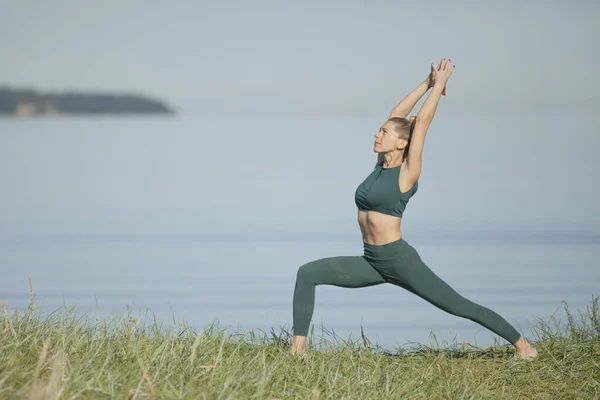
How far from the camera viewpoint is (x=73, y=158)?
3991 centimetres

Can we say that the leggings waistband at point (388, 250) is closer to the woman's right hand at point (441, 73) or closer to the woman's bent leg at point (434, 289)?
the woman's bent leg at point (434, 289)

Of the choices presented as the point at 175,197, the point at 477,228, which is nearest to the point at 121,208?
the point at 175,197

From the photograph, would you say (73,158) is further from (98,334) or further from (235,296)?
(98,334)

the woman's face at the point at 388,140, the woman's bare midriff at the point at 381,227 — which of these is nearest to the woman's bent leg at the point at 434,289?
the woman's bare midriff at the point at 381,227

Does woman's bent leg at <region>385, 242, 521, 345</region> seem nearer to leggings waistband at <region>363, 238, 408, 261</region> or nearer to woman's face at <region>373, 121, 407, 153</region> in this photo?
leggings waistband at <region>363, 238, 408, 261</region>

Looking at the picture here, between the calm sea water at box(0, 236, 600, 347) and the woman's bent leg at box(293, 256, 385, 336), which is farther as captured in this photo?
the calm sea water at box(0, 236, 600, 347)

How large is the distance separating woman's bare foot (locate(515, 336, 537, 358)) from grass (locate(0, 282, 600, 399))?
0.04m

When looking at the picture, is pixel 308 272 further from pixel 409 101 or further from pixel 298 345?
pixel 409 101

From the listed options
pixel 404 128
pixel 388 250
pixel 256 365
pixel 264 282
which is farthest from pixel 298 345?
pixel 264 282

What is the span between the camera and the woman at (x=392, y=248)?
581cm

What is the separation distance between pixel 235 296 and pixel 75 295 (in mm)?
1780

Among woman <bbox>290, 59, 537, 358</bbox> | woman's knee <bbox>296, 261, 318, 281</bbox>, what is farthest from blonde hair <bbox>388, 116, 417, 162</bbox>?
woman's knee <bbox>296, 261, 318, 281</bbox>

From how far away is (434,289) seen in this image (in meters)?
5.91

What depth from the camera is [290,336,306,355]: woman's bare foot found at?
5891mm
